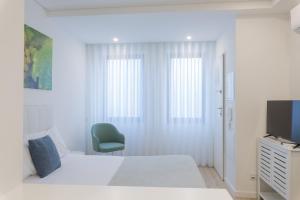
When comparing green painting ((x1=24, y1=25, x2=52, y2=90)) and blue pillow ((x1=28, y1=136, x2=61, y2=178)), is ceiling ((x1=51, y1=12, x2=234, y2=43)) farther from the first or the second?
blue pillow ((x1=28, y1=136, x2=61, y2=178))

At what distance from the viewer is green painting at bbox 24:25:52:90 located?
2.84 m

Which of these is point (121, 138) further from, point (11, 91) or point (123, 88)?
point (11, 91)

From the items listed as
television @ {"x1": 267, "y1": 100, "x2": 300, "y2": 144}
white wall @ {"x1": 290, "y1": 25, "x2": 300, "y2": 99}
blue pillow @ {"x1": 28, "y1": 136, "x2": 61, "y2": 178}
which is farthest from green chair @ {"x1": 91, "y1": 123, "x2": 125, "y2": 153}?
white wall @ {"x1": 290, "y1": 25, "x2": 300, "y2": 99}

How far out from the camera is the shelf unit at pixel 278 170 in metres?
2.38

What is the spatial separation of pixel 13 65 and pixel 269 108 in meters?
3.03

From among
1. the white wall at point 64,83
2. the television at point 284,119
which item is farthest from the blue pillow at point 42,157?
the television at point 284,119

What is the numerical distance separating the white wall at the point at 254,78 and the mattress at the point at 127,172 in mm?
917

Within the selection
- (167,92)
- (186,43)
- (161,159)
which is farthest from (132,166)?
(186,43)

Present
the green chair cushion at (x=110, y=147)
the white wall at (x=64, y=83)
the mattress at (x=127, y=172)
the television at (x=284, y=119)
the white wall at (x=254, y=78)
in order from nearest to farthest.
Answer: the mattress at (x=127, y=172)
the television at (x=284, y=119)
the white wall at (x=64, y=83)
the white wall at (x=254, y=78)
the green chair cushion at (x=110, y=147)

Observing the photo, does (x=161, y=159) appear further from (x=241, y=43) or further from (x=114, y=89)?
(x=114, y=89)

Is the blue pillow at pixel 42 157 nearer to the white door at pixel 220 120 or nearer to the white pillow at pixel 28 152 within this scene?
the white pillow at pixel 28 152

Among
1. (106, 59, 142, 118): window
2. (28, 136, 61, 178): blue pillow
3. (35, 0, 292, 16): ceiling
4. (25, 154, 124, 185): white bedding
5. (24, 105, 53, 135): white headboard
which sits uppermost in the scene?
(35, 0, 292, 16): ceiling

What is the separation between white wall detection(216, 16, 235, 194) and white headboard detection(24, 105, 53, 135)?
8.58ft

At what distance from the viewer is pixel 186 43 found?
15.7 feet
